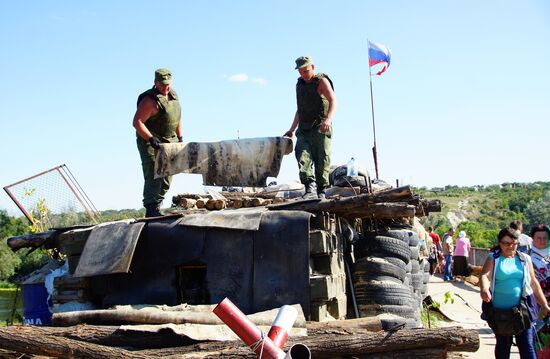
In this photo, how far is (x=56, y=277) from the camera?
9742 mm

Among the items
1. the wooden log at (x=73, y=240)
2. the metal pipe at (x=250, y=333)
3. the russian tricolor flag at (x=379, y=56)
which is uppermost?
the russian tricolor flag at (x=379, y=56)

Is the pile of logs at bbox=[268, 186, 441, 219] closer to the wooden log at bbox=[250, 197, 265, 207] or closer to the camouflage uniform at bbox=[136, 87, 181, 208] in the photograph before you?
the wooden log at bbox=[250, 197, 265, 207]

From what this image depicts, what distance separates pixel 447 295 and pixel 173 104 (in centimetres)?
863

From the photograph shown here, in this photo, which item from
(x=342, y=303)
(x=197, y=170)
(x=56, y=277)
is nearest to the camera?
(x=342, y=303)

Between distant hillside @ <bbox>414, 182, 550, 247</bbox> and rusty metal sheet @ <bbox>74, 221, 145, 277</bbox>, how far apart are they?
38.3 m

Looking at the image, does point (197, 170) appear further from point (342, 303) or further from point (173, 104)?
point (342, 303)

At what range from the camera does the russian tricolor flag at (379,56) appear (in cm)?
1599

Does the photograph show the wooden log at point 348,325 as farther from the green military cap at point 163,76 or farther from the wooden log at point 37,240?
the wooden log at point 37,240

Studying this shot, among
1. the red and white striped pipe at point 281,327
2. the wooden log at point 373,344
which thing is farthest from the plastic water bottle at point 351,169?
the red and white striped pipe at point 281,327

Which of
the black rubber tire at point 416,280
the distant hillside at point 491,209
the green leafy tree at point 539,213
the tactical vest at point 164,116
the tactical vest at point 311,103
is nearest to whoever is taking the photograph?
the tactical vest at point 164,116

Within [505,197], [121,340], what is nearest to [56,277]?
[121,340]

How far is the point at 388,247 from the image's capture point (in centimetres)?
959

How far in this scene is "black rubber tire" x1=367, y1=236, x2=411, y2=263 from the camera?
377 inches

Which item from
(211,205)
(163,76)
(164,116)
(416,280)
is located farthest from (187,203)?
(416,280)
